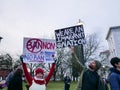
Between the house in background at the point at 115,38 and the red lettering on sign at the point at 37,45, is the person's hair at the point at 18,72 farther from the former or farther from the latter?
the house in background at the point at 115,38

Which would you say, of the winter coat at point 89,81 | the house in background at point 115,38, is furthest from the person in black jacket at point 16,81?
the house in background at point 115,38

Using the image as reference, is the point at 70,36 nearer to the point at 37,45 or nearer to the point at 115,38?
the point at 37,45

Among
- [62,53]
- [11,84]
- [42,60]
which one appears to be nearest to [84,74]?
[42,60]

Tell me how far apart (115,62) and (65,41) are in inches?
131

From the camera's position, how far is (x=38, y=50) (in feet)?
29.2

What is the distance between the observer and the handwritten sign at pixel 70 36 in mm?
10219

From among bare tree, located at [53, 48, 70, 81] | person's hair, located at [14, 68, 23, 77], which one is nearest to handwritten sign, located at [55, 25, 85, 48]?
person's hair, located at [14, 68, 23, 77]

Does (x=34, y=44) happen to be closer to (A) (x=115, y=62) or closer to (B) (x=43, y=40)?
(B) (x=43, y=40)

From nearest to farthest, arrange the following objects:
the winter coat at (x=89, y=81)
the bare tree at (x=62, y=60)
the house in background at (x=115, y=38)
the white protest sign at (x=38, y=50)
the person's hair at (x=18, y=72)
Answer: the winter coat at (x=89, y=81)
the white protest sign at (x=38, y=50)
the person's hair at (x=18, y=72)
the house in background at (x=115, y=38)
the bare tree at (x=62, y=60)

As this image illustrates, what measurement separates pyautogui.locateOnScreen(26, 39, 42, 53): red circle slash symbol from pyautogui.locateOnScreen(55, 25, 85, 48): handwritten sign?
142 cm

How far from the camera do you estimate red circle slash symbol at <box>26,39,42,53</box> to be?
8766 millimetres

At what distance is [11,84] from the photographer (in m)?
9.33

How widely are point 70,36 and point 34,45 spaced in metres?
1.93

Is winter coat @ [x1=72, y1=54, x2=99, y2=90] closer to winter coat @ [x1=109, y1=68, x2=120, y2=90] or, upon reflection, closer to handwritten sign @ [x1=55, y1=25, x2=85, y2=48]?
winter coat @ [x1=109, y1=68, x2=120, y2=90]
